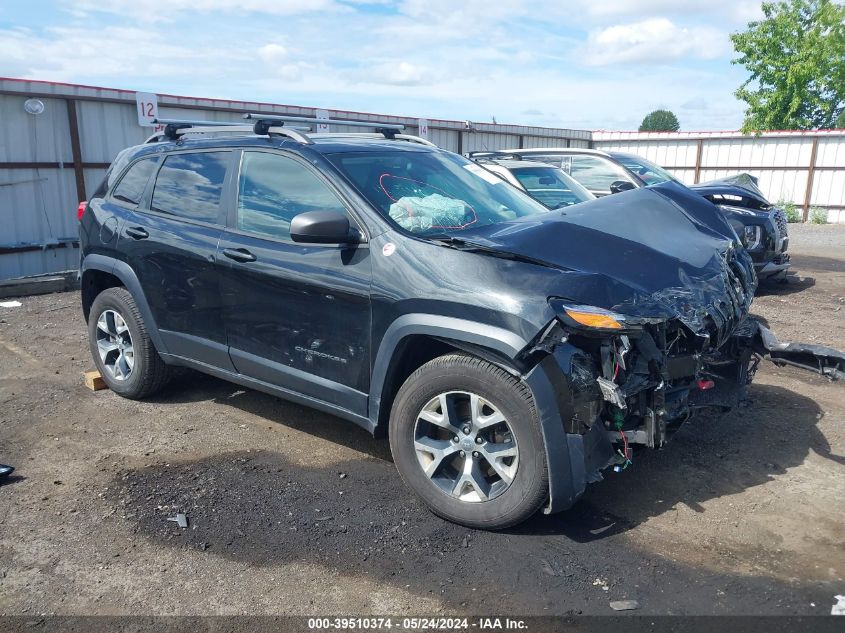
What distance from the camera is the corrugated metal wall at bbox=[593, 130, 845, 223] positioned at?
70.5ft

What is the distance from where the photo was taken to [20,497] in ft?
12.9

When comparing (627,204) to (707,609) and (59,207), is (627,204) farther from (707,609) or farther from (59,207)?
(59,207)

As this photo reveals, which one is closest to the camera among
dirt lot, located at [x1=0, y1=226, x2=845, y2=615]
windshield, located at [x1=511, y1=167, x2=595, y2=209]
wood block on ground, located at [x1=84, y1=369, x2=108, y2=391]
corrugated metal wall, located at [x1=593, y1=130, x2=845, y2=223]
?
dirt lot, located at [x1=0, y1=226, x2=845, y2=615]

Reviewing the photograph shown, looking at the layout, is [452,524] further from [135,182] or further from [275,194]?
[135,182]

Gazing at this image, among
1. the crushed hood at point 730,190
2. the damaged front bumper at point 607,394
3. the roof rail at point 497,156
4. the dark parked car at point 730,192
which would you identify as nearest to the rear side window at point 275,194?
the damaged front bumper at point 607,394

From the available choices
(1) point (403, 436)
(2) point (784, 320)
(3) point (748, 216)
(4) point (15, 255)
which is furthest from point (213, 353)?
(4) point (15, 255)

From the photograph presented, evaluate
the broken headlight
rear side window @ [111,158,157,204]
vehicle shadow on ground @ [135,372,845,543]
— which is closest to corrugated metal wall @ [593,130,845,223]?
vehicle shadow on ground @ [135,372,845,543]

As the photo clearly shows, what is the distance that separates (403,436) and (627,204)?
2066 millimetres

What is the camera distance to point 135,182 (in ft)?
17.2

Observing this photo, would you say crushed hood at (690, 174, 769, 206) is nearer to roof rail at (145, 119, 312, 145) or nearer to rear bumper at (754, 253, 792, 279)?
rear bumper at (754, 253, 792, 279)

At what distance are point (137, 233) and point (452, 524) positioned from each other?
121 inches

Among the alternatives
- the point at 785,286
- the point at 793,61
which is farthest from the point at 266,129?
the point at 793,61

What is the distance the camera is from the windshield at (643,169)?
10.7m

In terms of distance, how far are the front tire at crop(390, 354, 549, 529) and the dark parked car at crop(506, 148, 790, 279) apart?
5274 millimetres
